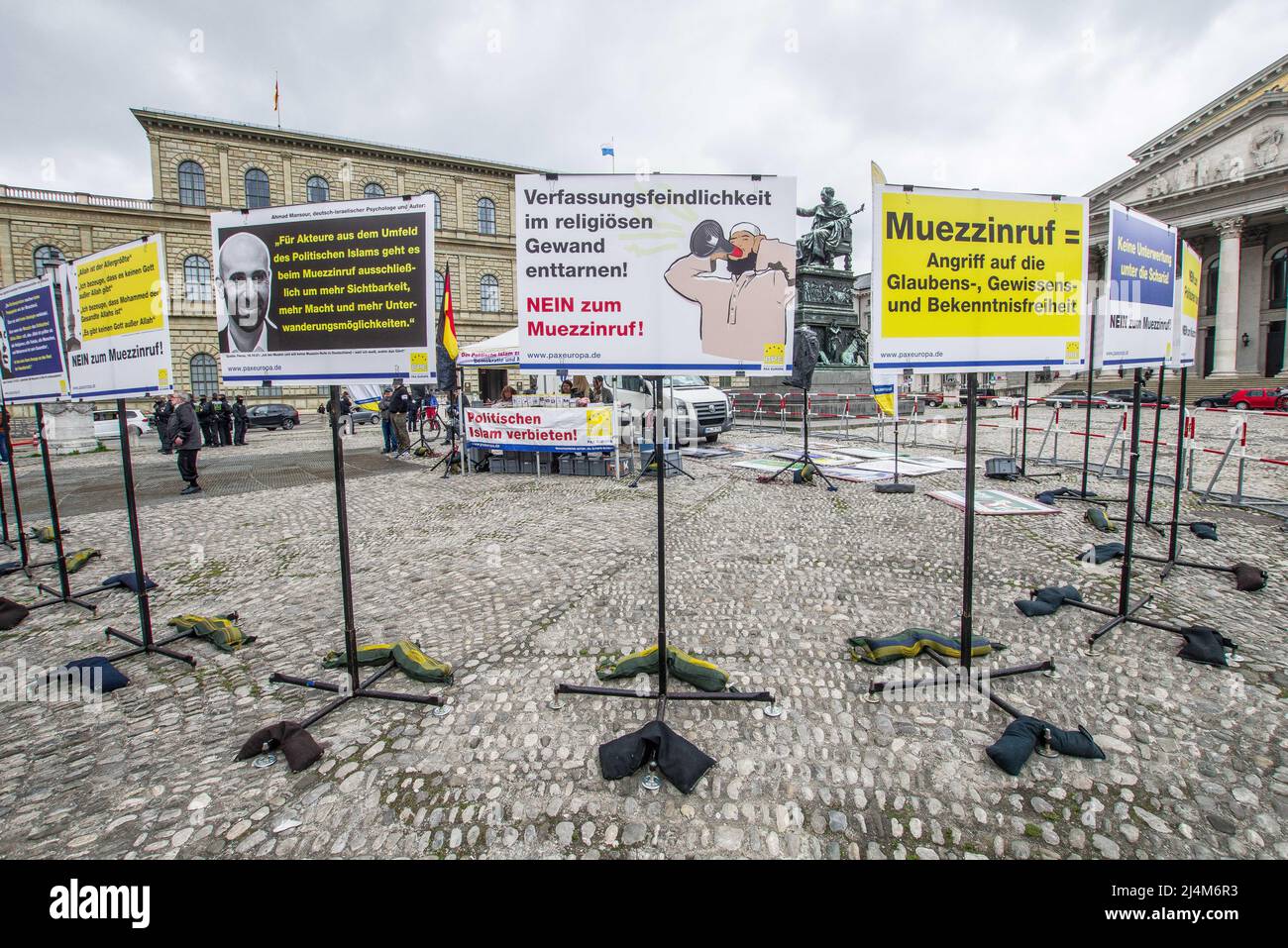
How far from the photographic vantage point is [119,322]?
4148mm

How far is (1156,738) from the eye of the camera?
2963 millimetres

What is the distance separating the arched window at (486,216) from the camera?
54.0 meters

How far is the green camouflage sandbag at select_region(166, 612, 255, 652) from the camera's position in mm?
4266

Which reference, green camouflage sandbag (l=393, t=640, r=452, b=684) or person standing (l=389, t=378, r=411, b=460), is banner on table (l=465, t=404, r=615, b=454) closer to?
person standing (l=389, t=378, r=411, b=460)

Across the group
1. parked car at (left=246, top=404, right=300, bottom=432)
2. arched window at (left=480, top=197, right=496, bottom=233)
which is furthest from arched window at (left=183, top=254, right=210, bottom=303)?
arched window at (left=480, top=197, right=496, bottom=233)

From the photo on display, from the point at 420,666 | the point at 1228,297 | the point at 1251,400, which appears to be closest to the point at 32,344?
the point at 420,666

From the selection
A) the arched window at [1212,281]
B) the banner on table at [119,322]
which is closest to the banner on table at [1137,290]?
the banner on table at [119,322]

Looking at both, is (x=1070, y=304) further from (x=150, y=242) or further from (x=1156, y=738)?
(x=150, y=242)

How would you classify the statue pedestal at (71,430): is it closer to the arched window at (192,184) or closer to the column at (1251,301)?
the arched window at (192,184)

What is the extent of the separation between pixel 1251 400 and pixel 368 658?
45113mm

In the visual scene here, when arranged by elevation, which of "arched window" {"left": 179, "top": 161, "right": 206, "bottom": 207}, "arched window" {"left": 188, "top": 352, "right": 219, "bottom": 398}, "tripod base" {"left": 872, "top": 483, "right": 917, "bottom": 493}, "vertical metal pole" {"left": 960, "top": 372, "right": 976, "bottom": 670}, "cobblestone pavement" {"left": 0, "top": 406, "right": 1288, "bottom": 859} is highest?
"arched window" {"left": 179, "top": 161, "right": 206, "bottom": 207}

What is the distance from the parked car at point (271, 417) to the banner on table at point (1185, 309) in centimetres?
3470

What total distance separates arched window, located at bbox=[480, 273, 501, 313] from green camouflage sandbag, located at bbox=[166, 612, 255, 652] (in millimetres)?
51843

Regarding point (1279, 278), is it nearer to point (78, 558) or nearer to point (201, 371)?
point (78, 558)
